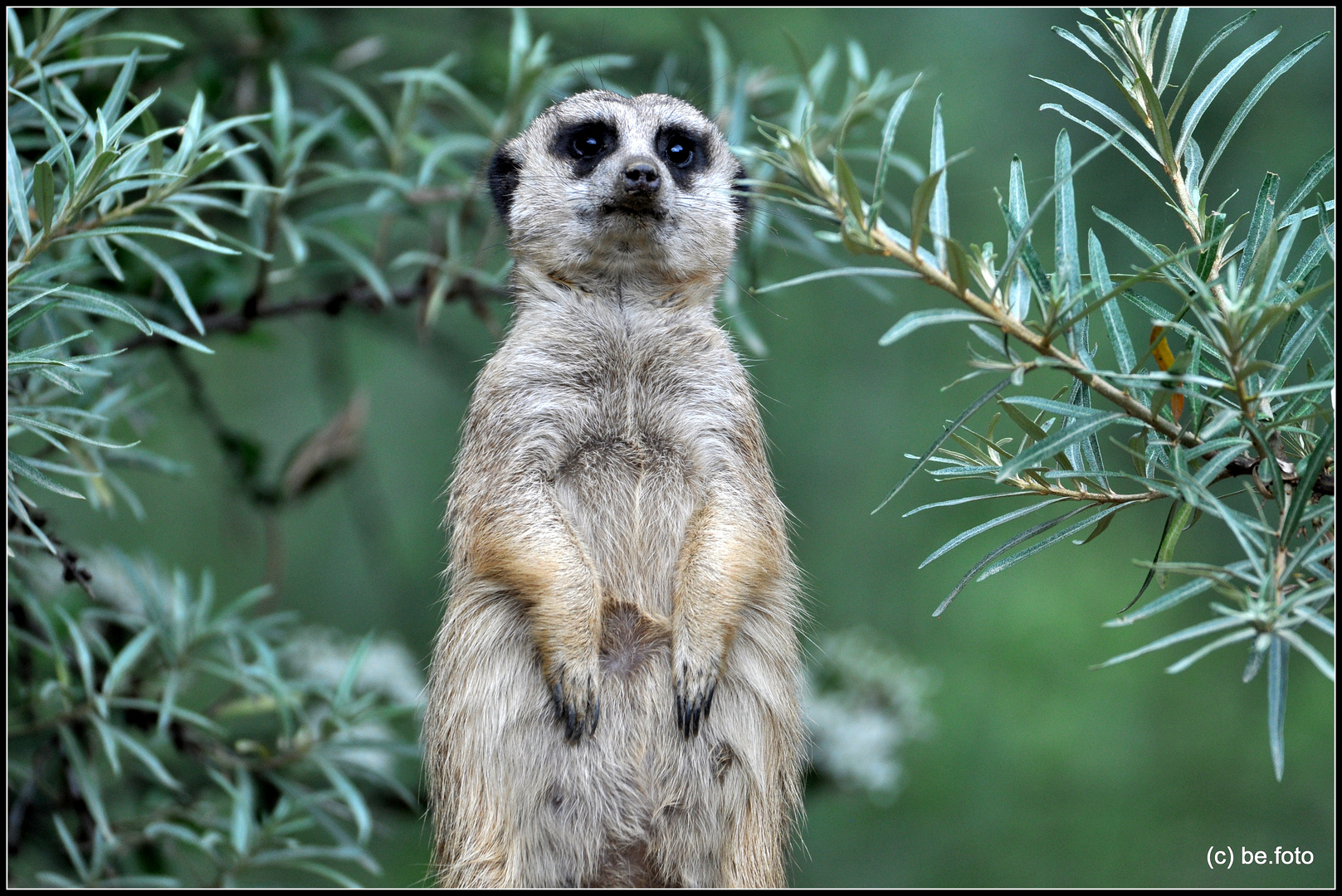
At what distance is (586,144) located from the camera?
1.93m

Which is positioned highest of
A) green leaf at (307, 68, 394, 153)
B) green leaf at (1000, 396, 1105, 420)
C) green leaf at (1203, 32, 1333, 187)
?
green leaf at (307, 68, 394, 153)

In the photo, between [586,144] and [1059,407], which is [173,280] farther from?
[1059,407]

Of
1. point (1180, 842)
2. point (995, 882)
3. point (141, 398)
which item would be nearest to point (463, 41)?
point (141, 398)

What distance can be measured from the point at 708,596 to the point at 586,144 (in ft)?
3.06

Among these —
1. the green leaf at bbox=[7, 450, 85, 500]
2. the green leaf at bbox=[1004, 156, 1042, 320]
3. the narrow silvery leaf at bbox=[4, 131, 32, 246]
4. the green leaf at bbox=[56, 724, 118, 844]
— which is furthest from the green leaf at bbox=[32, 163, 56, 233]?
the green leaf at bbox=[1004, 156, 1042, 320]

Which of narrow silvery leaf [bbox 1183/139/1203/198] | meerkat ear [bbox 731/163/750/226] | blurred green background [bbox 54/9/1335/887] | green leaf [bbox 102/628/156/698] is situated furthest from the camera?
blurred green background [bbox 54/9/1335/887]

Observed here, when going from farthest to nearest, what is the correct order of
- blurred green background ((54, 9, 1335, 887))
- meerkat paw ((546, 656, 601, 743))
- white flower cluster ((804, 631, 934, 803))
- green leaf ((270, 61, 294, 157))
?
blurred green background ((54, 9, 1335, 887)) < white flower cluster ((804, 631, 934, 803)) < green leaf ((270, 61, 294, 157)) < meerkat paw ((546, 656, 601, 743))

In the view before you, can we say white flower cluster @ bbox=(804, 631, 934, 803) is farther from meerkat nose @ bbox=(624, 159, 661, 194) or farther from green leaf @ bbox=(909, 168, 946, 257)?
green leaf @ bbox=(909, 168, 946, 257)

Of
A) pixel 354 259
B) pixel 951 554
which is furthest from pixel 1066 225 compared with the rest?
pixel 951 554

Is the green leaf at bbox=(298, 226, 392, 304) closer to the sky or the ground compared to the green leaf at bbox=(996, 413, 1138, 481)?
closer to the sky

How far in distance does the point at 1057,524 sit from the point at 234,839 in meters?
1.47

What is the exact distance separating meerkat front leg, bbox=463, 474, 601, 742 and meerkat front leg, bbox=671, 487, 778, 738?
0.45 feet

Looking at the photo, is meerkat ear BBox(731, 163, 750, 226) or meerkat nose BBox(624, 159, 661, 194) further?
meerkat ear BBox(731, 163, 750, 226)

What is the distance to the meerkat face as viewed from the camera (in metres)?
1.77
